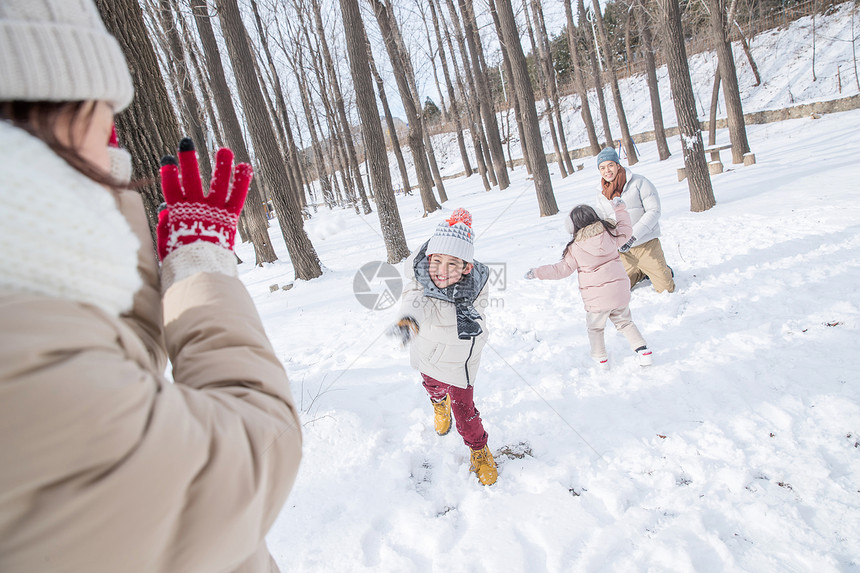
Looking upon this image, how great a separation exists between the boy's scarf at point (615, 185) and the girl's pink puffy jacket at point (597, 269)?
3.60 feet

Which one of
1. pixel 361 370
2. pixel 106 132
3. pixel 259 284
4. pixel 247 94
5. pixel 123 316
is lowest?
pixel 361 370

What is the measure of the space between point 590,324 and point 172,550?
146 inches

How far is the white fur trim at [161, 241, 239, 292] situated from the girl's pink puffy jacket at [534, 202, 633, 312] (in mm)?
3167

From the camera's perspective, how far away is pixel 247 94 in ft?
26.2

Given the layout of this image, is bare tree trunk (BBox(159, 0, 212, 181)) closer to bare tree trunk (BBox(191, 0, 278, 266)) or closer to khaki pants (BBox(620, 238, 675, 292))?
bare tree trunk (BBox(191, 0, 278, 266))

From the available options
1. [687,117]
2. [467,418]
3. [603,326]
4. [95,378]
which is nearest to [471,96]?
[687,117]

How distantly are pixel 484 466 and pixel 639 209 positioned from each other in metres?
3.54

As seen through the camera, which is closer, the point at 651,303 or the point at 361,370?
the point at 361,370

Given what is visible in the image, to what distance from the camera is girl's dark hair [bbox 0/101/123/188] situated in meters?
0.59

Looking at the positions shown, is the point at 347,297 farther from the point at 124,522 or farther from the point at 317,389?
the point at 124,522

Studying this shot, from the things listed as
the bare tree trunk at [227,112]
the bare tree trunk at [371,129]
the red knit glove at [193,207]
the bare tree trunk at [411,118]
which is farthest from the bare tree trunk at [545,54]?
the red knit glove at [193,207]

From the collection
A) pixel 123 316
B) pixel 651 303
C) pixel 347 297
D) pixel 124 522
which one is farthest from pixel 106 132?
pixel 347 297

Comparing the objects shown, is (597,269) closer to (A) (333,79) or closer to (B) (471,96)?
(A) (333,79)

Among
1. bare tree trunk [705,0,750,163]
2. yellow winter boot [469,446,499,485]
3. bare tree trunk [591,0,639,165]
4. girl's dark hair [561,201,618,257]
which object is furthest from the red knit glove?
bare tree trunk [591,0,639,165]
